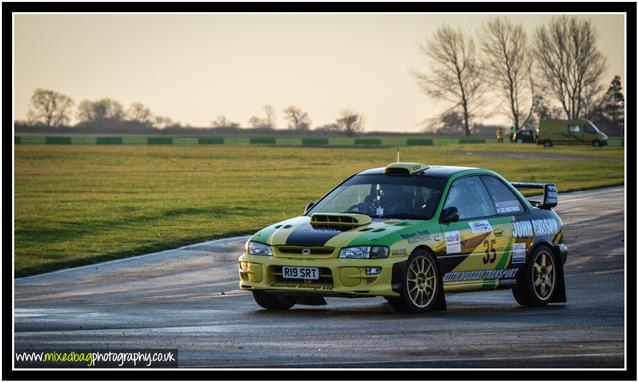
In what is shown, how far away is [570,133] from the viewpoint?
253 feet

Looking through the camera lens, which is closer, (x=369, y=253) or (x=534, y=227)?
(x=369, y=253)

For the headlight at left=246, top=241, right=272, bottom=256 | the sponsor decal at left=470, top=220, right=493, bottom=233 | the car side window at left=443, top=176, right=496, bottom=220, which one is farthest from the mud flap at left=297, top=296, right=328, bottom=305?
the sponsor decal at left=470, top=220, right=493, bottom=233

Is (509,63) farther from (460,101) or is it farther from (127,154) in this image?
(127,154)

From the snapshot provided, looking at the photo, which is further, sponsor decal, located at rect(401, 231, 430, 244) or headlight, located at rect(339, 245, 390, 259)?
sponsor decal, located at rect(401, 231, 430, 244)

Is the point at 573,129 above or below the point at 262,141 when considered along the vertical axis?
above

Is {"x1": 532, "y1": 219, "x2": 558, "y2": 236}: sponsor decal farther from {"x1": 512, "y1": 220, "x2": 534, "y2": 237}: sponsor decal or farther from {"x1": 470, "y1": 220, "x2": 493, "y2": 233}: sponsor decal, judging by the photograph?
{"x1": 470, "y1": 220, "x2": 493, "y2": 233}: sponsor decal

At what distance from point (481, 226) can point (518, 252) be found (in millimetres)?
595

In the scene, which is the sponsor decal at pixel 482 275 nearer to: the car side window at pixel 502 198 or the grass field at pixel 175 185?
the car side window at pixel 502 198

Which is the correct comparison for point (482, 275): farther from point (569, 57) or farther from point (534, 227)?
point (569, 57)

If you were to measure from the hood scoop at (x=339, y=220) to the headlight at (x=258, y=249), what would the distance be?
0.53 metres

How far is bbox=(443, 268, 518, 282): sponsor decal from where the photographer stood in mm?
12552

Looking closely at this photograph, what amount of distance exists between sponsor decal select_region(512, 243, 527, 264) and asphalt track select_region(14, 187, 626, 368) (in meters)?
0.49

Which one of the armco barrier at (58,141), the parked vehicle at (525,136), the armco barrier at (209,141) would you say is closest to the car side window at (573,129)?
the parked vehicle at (525,136)

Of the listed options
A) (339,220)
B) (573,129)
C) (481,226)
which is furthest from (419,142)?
(339,220)
